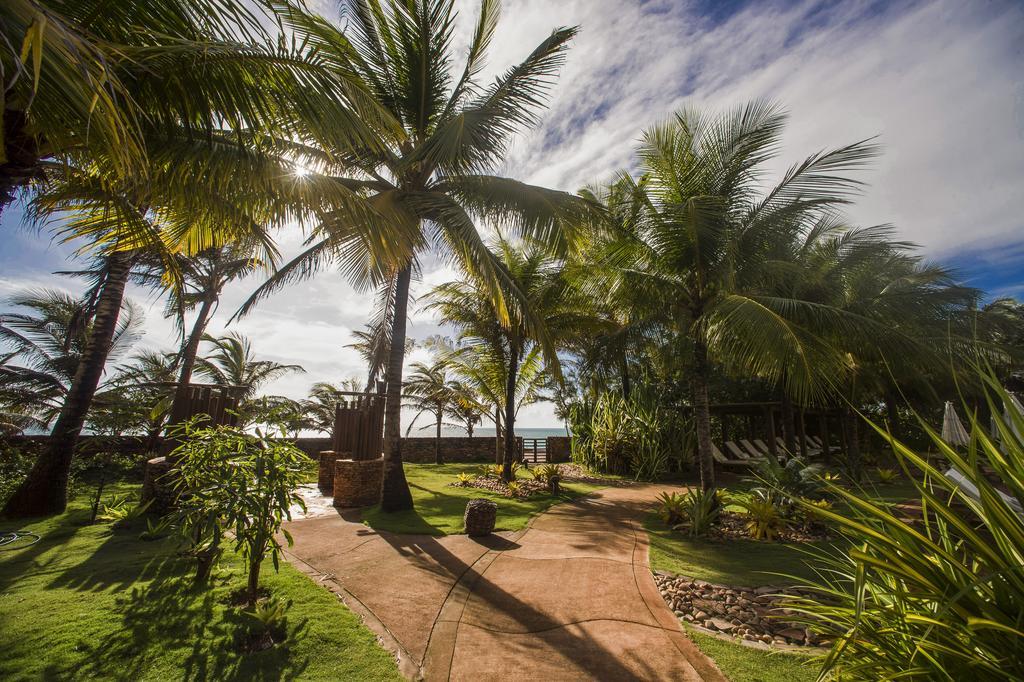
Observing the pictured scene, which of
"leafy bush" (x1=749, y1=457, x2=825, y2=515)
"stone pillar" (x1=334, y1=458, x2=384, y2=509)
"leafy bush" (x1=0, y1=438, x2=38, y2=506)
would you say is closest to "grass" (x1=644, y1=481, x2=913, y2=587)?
"leafy bush" (x1=749, y1=457, x2=825, y2=515)

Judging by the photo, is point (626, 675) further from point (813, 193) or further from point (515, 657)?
point (813, 193)

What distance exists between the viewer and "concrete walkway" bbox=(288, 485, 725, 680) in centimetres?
295

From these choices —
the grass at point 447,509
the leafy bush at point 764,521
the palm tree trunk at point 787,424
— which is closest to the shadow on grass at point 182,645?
the grass at point 447,509

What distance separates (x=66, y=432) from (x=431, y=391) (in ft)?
47.3

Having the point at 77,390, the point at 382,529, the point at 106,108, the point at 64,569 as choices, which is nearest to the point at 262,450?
the point at 106,108

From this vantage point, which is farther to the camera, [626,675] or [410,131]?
[410,131]

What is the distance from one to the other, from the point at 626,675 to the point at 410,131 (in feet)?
28.2

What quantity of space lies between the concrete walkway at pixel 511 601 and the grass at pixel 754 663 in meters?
0.12

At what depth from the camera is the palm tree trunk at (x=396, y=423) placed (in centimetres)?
743

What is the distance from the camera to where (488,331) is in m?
12.6

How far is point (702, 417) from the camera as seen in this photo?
6984 millimetres

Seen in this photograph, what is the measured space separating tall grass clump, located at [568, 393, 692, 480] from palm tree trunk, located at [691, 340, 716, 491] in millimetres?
6137

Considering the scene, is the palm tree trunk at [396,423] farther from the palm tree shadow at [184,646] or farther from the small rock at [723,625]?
the small rock at [723,625]

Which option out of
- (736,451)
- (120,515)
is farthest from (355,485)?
(736,451)
